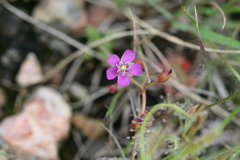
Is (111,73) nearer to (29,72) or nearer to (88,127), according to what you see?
(88,127)

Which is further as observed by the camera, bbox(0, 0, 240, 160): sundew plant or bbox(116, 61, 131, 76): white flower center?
bbox(0, 0, 240, 160): sundew plant

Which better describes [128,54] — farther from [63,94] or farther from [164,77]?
[63,94]

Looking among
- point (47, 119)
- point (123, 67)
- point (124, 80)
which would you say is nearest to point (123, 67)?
point (123, 67)

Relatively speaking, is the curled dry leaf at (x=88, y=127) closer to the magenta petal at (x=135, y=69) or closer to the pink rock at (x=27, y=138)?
the pink rock at (x=27, y=138)

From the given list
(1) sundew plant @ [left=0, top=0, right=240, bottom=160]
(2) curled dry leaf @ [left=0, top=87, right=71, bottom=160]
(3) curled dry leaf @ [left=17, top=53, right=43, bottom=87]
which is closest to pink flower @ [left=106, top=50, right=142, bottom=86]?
(1) sundew plant @ [left=0, top=0, right=240, bottom=160]

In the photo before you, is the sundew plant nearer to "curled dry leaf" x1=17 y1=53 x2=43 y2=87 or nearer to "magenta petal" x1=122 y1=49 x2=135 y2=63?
"curled dry leaf" x1=17 y1=53 x2=43 y2=87

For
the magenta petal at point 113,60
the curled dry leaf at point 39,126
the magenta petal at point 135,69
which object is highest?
the curled dry leaf at point 39,126

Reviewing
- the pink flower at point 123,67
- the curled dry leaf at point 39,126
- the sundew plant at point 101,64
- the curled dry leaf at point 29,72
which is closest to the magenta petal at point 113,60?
the pink flower at point 123,67
